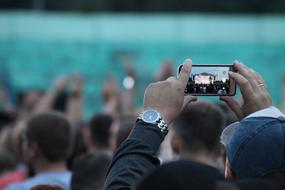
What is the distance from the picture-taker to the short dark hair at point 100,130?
6207 mm

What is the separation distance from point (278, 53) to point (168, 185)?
15743 millimetres

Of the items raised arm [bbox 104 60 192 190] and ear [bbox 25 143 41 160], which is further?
ear [bbox 25 143 41 160]

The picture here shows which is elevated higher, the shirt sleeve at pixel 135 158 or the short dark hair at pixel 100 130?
the shirt sleeve at pixel 135 158

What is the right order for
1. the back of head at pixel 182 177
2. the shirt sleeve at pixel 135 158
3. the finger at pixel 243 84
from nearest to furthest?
the back of head at pixel 182 177 < the shirt sleeve at pixel 135 158 < the finger at pixel 243 84

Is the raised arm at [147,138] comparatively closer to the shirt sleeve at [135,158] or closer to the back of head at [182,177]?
the shirt sleeve at [135,158]

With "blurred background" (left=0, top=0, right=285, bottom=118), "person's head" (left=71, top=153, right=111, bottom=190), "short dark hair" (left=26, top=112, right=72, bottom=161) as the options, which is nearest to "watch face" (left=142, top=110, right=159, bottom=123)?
"person's head" (left=71, top=153, right=111, bottom=190)

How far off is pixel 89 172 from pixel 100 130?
60.4 inches

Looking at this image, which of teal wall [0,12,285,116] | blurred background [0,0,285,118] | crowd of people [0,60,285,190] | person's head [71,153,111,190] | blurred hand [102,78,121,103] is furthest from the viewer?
teal wall [0,12,285,116]

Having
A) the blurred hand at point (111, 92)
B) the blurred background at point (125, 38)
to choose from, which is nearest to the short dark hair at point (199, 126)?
the blurred hand at point (111, 92)

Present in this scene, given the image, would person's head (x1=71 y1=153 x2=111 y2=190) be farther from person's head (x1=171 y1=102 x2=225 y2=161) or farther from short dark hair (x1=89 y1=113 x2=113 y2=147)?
short dark hair (x1=89 y1=113 x2=113 y2=147)

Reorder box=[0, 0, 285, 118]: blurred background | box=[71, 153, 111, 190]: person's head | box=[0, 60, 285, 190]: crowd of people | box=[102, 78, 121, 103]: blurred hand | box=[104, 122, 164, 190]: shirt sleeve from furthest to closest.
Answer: box=[0, 0, 285, 118]: blurred background, box=[102, 78, 121, 103]: blurred hand, box=[71, 153, 111, 190]: person's head, box=[104, 122, 164, 190]: shirt sleeve, box=[0, 60, 285, 190]: crowd of people

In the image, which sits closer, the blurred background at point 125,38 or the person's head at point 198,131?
the person's head at point 198,131

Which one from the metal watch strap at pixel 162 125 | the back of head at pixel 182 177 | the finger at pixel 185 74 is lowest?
the metal watch strap at pixel 162 125

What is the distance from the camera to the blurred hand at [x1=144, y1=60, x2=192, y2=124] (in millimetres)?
2723
